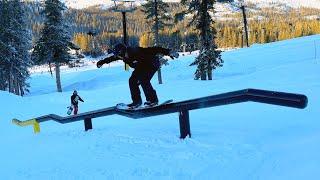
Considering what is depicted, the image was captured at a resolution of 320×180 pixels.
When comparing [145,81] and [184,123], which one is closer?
A: [184,123]

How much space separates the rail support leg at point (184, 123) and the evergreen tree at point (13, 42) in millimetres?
42072

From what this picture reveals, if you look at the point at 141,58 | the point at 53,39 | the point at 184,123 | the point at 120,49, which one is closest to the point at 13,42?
the point at 53,39

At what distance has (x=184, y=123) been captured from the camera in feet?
30.5

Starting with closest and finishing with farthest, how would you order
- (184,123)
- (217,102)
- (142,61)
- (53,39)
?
1. (217,102)
2. (184,123)
3. (142,61)
4. (53,39)

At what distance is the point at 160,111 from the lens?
9.55 meters

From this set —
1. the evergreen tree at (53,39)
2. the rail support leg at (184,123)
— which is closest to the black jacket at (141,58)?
the rail support leg at (184,123)

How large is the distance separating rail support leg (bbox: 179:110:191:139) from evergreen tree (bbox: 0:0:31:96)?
1656 inches

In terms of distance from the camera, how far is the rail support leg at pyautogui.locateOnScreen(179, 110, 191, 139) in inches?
362

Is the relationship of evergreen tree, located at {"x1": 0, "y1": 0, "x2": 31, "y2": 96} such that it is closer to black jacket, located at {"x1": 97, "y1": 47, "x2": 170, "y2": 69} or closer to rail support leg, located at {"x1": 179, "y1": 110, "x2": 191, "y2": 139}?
black jacket, located at {"x1": 97, "y1": 47, "x2": 170, "y2": 69}

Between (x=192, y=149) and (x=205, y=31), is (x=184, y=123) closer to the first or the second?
(x=192, y=149)

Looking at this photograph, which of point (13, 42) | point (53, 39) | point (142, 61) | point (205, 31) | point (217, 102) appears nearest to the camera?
point (217, 102)

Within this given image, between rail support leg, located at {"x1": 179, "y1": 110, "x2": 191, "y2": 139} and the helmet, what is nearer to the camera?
rail support leg, located at {"x1": 179, "y1": 110, "x2": 191, "y2": 139}

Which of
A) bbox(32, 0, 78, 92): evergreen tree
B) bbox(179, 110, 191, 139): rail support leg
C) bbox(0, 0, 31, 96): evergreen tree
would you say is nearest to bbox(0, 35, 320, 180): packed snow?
bbox(179, 110, 191, 139): rail support leg

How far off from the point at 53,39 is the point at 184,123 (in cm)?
4039
